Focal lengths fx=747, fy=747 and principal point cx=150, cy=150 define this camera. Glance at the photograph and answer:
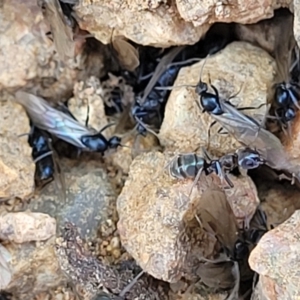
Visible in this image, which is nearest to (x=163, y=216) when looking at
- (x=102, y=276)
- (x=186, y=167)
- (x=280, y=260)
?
(x=186, y=167)

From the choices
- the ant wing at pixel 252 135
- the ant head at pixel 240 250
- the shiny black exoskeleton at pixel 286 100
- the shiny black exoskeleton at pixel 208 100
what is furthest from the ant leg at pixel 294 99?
the ant head at pixel 240 250

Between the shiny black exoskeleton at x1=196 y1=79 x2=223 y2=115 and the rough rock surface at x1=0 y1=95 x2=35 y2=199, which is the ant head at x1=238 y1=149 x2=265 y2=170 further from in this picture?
the rough rock surface at x1=0 y1=95 x2=35 y2=199

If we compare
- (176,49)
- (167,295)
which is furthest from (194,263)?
(176,49)

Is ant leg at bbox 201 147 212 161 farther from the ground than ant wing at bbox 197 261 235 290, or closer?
farther from the ground

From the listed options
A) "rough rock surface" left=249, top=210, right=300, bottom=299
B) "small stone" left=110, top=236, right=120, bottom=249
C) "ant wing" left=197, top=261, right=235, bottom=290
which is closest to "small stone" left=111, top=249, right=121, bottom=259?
"small stone" left=110, top=236, right=120, bottom=249

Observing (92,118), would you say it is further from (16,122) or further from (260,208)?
(260,208)

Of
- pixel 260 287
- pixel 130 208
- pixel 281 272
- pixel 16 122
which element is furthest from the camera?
pixel 16 122
